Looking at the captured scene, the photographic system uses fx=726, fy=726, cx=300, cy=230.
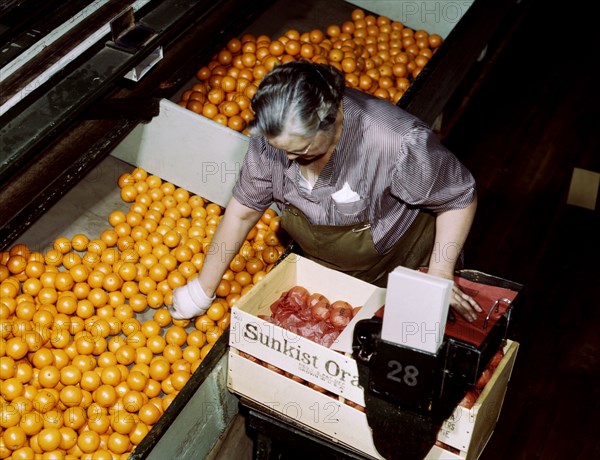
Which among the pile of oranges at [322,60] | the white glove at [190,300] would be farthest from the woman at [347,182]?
the pile of oranges at [322,60]

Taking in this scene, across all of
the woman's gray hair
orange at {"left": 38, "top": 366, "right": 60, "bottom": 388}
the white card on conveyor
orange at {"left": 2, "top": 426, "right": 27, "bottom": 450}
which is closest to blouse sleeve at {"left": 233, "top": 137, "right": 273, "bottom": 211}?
the woman's gray hair

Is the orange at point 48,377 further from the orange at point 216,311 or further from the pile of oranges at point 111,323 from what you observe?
the orange at point 216,311

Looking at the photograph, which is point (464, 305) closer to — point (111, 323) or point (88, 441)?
point (88, 441)

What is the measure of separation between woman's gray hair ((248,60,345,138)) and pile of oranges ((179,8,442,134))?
1.85m

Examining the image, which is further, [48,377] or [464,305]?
[48,377]

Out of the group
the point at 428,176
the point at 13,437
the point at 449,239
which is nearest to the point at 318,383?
the point at 449,239

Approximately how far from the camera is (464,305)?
2.16m

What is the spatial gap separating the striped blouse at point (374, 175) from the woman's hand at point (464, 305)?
0.34m

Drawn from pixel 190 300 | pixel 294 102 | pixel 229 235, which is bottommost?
pixel 190 300

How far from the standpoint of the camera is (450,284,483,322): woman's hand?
214cm

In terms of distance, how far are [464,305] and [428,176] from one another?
42 centimetres

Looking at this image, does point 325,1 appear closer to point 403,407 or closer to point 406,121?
point 406,121

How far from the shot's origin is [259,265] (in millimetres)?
3496

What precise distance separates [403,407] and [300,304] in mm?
711
